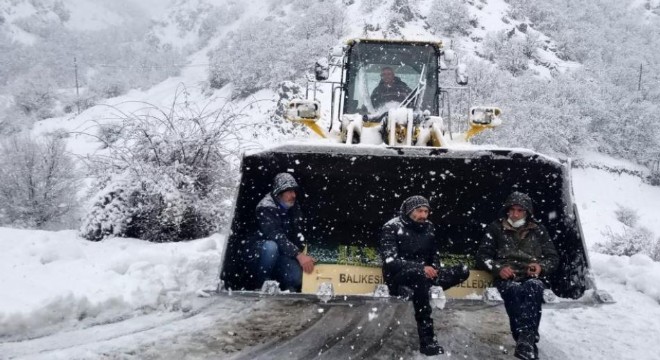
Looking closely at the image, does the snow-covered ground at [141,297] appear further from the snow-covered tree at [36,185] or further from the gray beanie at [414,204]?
the snow-covered tree at [36,185]

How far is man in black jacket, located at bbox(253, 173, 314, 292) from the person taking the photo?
156 inches

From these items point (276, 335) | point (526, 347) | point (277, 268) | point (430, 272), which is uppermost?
point (430, 272)

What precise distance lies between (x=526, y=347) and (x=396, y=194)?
1.99 metres

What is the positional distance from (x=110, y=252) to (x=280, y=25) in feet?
96.1

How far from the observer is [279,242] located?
4.02m

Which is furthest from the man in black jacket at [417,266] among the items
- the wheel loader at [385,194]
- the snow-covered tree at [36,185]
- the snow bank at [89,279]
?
the snow-covered tree at [36,185]

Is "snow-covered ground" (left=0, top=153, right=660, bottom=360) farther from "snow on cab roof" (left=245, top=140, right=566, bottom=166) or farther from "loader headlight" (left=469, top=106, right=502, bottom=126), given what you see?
"loader headlight" (left=469, top=106, right=502, bottom=126)

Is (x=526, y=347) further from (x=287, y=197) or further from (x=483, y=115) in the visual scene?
(x=483, y=115)

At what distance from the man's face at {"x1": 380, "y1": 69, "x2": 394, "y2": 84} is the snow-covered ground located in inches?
128

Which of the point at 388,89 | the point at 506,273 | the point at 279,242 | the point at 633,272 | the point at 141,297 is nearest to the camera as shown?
the point at 506,273

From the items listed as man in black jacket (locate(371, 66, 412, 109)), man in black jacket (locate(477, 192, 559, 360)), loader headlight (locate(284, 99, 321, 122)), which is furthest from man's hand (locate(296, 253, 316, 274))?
man in black jacket (locate(371, 66, 412, 109))

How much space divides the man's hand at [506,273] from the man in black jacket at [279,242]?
1.43 metres

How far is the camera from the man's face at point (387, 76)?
6.87 m

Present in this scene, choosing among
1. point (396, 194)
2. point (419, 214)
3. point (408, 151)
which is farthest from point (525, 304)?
point (396, 194)
